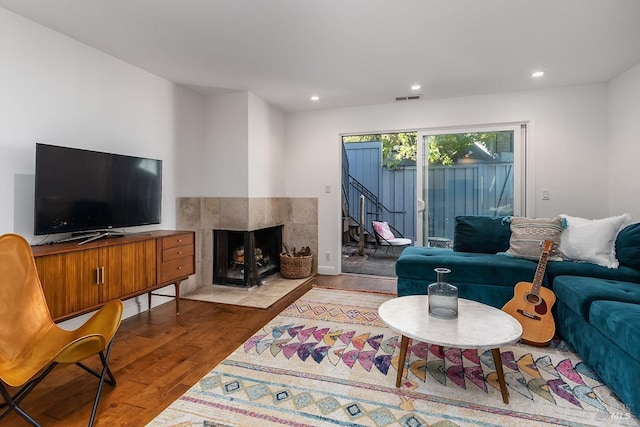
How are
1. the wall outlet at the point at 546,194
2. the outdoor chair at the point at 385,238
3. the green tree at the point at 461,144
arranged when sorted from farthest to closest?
the outdoor chair at the point at 385,238
the green tree at the point at 461,144
the wall outlet at the point at 546,194

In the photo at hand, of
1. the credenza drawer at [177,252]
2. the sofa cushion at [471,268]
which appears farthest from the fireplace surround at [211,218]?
the sofa cushion at [471,268]

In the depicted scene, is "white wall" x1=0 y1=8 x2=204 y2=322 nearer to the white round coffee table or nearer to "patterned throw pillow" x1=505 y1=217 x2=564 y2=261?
the white round coffee table

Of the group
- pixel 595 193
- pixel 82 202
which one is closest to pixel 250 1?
pixel 82 202

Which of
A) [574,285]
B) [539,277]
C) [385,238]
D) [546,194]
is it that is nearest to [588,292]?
[574,285]

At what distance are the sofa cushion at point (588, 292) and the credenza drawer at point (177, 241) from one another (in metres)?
3.18

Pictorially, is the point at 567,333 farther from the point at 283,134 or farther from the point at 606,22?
the point at 283,134

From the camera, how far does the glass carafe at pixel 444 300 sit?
6.40ft

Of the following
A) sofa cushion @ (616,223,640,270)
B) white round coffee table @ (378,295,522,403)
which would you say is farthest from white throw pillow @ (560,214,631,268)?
white round coffee table @ (378,295,522,403)

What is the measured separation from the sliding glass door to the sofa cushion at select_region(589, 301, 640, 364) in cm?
217

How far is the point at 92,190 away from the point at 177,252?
0.86m

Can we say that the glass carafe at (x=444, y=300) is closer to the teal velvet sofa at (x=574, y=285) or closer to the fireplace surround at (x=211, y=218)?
the teal velvet sofa at (x=574, y=285)

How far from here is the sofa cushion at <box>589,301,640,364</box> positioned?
1.63 metres

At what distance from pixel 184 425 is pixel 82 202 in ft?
5.92

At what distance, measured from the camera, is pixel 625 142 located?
3.29m
